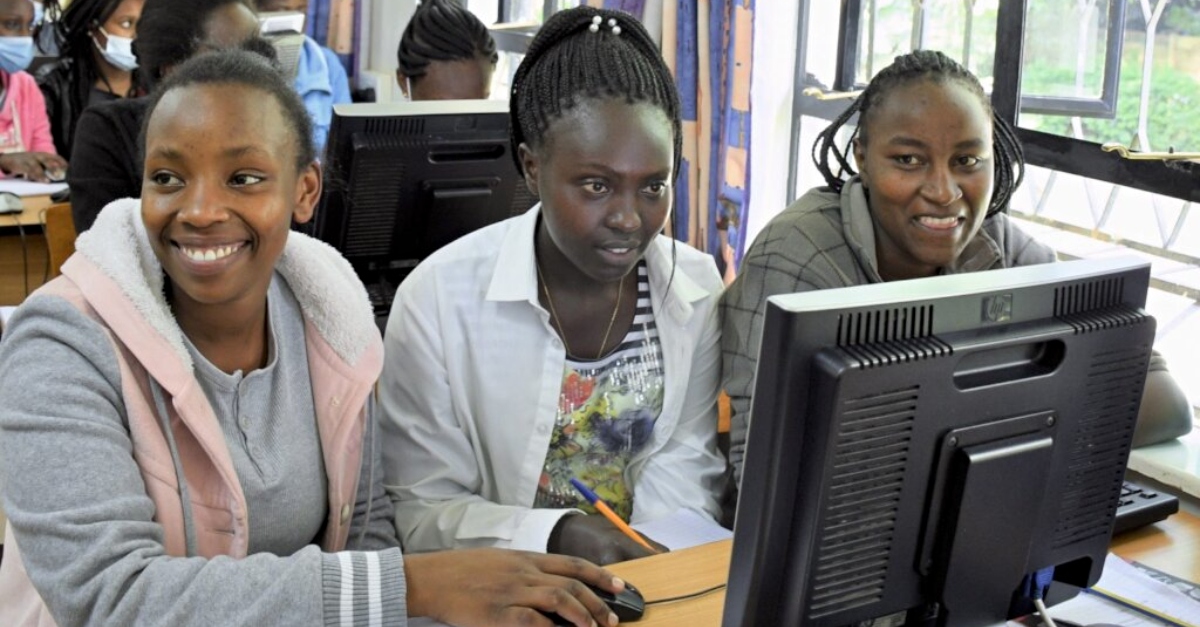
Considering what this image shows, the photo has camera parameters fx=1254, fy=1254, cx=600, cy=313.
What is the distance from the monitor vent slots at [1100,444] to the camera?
1.05 m

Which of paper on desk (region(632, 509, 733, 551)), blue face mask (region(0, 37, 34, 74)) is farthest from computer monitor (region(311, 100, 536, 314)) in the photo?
blue face mask (region(0, 37, 34, 74))

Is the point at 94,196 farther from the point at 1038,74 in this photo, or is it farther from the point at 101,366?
the point at 1038,74

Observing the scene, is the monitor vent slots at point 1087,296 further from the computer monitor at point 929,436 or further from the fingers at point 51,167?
the fingers at point 51,167

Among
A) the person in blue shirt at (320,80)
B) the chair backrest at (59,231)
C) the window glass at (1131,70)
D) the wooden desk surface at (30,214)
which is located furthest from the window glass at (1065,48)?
the wooden desk surface at (30,214)

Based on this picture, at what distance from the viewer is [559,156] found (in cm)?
154

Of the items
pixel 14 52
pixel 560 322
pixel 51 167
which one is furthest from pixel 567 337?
pixel 14 52

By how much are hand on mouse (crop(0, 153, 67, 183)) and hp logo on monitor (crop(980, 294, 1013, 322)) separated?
10.6 ft

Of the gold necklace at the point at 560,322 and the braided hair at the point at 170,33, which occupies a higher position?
the braided hair at the point at 170,33

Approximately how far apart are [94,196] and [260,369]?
3.98 ft

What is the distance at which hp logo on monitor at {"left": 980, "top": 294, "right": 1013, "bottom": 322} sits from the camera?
3.15ft

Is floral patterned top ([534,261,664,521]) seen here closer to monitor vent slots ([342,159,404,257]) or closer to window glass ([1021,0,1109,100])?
monitor vent slots ([342,159,404,257])

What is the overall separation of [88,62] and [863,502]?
3.62m

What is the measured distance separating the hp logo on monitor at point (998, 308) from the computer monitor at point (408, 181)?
1.31 meters

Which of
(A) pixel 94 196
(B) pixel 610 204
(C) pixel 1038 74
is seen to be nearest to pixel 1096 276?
(B) pixel 610 204
